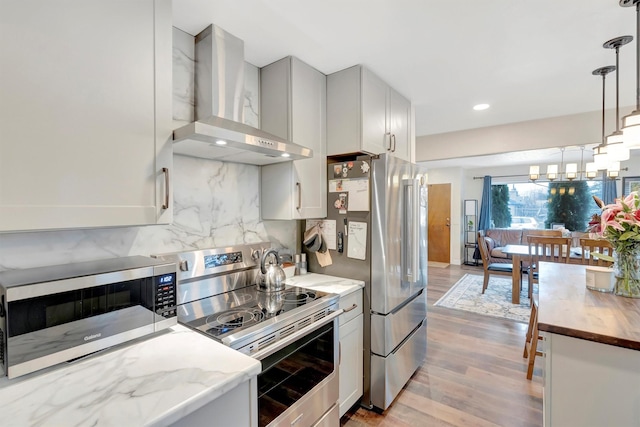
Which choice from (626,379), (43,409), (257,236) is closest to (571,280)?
(626,379)

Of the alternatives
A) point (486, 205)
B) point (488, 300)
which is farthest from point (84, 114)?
point (486, 205)

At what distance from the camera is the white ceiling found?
1.49 meters

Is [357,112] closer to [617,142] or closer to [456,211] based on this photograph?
[617,142]

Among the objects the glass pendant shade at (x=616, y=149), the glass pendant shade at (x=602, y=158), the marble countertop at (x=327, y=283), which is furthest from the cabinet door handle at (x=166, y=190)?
the glass pendant shade at (x=602, y=158)

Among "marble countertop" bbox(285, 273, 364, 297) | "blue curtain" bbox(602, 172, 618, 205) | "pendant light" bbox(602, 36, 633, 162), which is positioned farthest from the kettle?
"blue curtain" bbox(602, 172, 618, 205)

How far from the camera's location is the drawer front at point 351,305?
6.03ft

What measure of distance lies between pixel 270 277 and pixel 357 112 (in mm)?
1284

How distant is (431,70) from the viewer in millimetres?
2188

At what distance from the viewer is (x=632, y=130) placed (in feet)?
4.99

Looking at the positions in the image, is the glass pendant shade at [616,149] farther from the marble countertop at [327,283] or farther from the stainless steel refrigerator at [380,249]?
the marble countertop at [327,283]

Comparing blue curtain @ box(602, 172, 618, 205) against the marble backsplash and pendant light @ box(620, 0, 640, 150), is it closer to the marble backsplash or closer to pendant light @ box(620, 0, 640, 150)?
pendant light @ box(620, 0, 640, 150)

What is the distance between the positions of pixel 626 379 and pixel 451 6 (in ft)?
5.86

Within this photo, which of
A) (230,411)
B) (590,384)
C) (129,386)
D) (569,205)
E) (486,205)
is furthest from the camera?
(486,205)

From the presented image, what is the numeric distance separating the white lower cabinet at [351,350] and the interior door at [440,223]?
5317 mm
